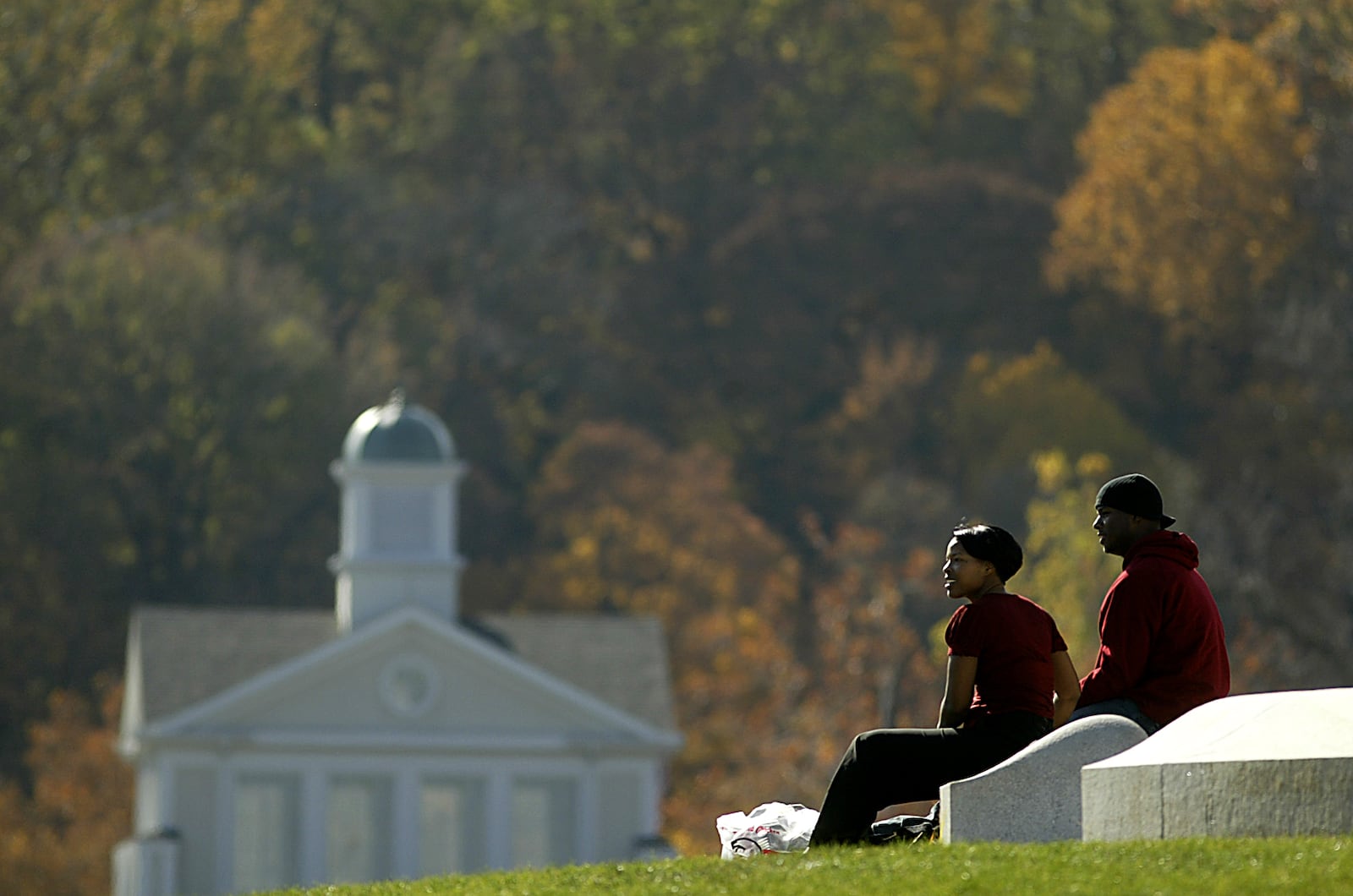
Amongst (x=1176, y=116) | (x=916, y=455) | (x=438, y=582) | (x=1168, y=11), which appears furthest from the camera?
(x=1168, y=11)

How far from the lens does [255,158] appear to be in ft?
244

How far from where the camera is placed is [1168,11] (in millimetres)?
77125

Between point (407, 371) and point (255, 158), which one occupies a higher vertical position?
point (255, 158)

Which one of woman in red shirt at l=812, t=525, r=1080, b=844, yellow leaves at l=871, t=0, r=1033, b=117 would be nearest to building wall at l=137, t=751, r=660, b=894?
woman in red shirt at l=812, t=525, r=1080, b=844

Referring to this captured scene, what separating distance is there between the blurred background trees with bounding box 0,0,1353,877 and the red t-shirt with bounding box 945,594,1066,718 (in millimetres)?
38526

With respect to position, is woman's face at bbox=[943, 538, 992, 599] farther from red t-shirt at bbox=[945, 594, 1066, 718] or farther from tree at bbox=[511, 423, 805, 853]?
tree at bbox=[511, 423, 805, 853]

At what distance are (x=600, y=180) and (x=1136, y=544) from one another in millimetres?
65009

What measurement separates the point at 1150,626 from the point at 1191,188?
54121 mm

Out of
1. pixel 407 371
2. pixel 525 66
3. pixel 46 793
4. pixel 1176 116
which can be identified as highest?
pixel 525 66

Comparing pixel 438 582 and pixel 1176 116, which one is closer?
pixel 438 582

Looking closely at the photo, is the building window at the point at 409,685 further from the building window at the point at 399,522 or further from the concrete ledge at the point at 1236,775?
the concrete ledge at the point at 1236,775

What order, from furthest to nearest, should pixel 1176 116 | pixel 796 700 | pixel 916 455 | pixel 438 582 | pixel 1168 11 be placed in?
pixel 1168 11
pixel 916 455
pixel 1176 116
pixel 796 700
pixel 438 582

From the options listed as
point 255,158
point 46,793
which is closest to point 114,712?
point 46,793

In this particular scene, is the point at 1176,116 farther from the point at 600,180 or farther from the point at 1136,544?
the point at 1136,544
